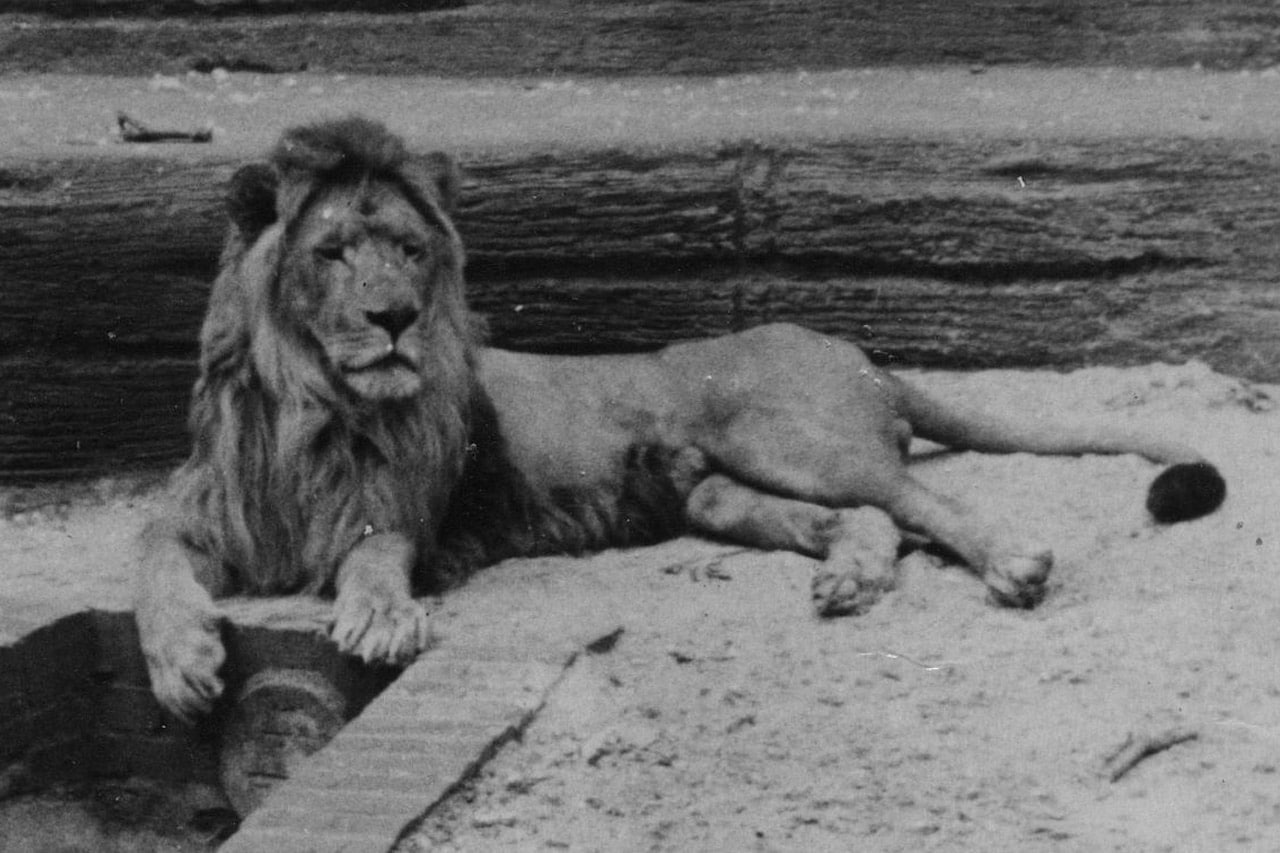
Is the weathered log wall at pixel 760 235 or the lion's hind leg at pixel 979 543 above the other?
the weathered log wall at pixel 760 235

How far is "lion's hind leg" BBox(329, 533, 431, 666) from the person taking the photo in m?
4.55

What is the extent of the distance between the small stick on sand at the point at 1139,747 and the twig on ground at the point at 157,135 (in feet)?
12.8

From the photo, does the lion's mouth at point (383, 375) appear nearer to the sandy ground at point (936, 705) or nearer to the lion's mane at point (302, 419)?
the lion's mane at point (302, 419)

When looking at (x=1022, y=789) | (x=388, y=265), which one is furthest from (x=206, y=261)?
(x=1022, y=789)

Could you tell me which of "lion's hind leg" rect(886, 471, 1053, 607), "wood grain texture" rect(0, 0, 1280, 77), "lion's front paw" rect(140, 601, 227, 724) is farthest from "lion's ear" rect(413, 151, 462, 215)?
"wood grain texture" rect(0, 0, 1280, 77)

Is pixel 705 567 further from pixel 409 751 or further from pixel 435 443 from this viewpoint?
pixel 409 751

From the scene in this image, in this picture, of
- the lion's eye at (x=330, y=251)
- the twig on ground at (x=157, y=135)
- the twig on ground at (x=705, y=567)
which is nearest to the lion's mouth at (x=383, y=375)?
the lion's eye at (x=330, y=251)

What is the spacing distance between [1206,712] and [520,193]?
10.1 ft

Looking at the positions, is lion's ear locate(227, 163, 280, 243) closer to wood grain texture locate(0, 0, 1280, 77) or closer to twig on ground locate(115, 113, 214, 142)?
twig on ground locate(115, 113, 214, 142)

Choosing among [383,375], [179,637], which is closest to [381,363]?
[383,375]

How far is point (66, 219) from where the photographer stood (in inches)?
247

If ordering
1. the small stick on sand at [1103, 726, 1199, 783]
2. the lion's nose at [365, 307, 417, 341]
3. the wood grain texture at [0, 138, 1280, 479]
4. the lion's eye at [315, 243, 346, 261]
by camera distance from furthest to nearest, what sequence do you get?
the wood grain texture at [0, 138, 1280, 479] < the lion's eye at [315, 243, 346, 261] < the lion's nose at [365, 307, 417, 341] < the small stick on sand at [1103, 726, 1199, 783]

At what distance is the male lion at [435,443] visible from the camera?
16.1 ft

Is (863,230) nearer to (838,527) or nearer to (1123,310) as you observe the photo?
(1123,310)
